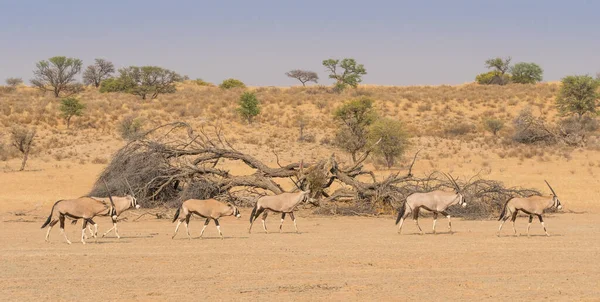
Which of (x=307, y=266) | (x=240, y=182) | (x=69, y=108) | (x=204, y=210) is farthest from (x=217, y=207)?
(x=69, y=108)

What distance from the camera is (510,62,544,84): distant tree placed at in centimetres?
8349

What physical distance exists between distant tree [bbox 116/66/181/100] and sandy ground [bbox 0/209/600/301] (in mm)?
47730

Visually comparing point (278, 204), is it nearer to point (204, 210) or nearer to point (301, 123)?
point (204, 210)

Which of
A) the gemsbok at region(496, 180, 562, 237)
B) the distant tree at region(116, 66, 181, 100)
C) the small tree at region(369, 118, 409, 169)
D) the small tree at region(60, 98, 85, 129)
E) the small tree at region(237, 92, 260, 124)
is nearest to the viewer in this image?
the gemsbok at region(496, 180, 562, 237)

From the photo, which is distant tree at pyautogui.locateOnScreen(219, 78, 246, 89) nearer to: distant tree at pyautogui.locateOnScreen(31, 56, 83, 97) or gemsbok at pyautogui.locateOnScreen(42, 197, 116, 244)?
distant tree at pyautogui.locateOnScreen(31, 56, 83, 97)

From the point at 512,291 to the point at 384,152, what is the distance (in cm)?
2731

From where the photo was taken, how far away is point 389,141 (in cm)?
3703

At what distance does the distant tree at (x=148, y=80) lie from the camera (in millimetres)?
64812

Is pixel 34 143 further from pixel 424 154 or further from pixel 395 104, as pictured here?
pixel 395 104

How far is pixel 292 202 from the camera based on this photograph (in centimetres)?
1753

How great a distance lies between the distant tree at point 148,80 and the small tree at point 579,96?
3283cm

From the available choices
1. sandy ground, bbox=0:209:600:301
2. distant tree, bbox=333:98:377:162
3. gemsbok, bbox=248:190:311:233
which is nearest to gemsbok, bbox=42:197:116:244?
sandy ground, bbox=0:209:600:301

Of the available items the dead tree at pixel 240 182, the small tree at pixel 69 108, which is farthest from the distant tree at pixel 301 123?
the dead tree at pixel 240 182

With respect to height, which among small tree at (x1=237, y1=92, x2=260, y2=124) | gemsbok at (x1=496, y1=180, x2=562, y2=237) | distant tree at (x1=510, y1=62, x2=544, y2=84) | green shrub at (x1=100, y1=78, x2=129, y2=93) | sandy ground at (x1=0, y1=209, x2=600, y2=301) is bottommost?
sandy ground at (x1=0, y1=209, x2=600, y2=301)
